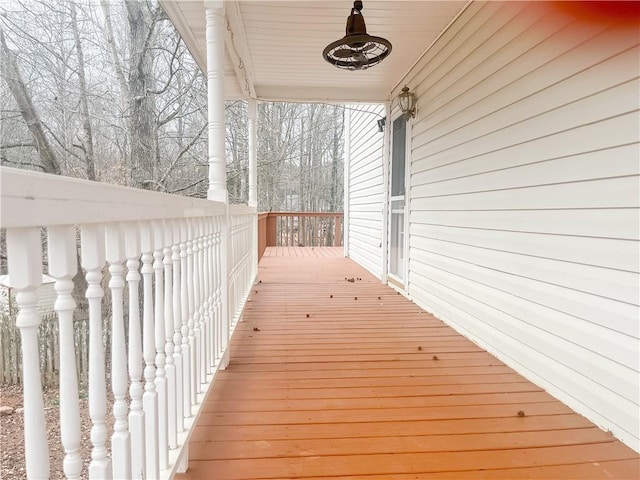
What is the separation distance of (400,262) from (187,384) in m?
3.75

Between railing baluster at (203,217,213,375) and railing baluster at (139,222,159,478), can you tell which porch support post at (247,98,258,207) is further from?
railing baluster at (139,222,159,478)

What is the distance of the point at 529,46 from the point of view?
2385mm

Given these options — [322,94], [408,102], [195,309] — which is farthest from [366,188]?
[195,309]

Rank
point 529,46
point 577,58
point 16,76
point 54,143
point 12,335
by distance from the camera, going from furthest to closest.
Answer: point 54,143, point 16,76, point 12,335, point 529,46, point 577,58

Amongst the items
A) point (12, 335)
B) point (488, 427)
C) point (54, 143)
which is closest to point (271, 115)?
point (54, 143)

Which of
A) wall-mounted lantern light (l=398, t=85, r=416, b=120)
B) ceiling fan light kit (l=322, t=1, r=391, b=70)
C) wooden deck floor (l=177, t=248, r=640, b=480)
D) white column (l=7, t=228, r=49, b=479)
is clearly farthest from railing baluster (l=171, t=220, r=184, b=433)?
wall-mounted lantern light (l=398, t=85, r=416, b=120)

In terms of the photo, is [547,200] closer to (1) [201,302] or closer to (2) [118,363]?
(1) [201,302]

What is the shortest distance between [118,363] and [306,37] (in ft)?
11.5

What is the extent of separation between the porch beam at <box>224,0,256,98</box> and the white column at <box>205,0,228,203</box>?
25.6 inches

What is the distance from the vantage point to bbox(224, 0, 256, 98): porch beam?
3.14 m

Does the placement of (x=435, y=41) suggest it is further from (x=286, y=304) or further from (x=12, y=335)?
(x=12, y=335)

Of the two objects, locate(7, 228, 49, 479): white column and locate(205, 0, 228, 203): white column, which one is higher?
locate(205, 0, 228, 203): white column

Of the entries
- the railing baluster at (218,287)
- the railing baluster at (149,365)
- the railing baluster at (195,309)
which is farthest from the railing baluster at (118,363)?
the railing baluster at (218,287)

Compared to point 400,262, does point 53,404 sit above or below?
below
